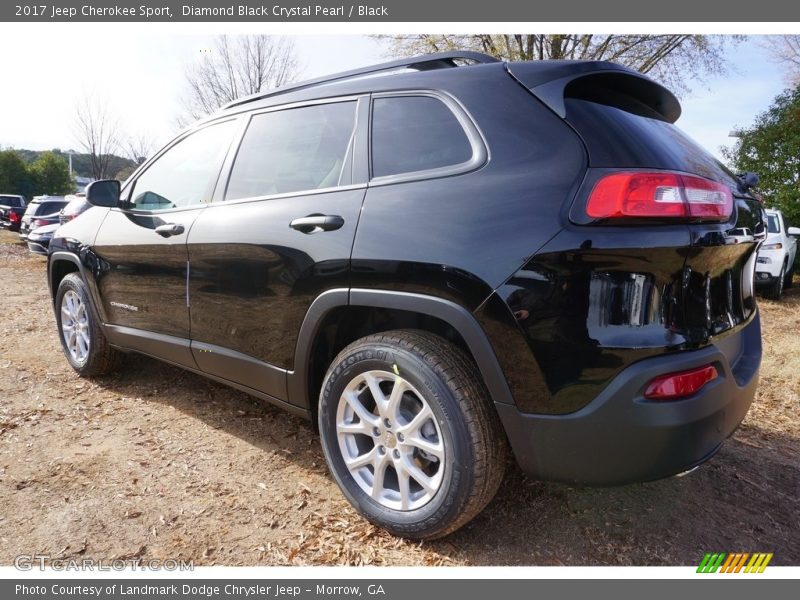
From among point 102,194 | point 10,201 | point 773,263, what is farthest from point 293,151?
point 10,201

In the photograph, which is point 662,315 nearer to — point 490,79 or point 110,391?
point 490,79

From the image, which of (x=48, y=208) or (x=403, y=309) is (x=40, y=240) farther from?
(x=403, y=309)

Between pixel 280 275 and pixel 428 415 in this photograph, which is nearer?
pixel 428 415

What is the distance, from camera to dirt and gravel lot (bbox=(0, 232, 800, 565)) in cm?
222

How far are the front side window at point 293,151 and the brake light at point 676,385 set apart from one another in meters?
1.53

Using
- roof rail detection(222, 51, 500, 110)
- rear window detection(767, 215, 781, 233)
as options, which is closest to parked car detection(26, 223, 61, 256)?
roof rail detection(222, 51, 500, 110)

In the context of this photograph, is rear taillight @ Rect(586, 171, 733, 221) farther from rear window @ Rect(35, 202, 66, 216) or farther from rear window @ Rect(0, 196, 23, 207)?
rear window @ Rect(0, 196, 23, 207)

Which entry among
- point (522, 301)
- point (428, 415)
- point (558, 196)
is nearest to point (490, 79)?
point (558, 196)

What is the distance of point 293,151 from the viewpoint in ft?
9.09

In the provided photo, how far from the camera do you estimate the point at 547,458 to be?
1.91m

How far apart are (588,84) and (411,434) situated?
152cm

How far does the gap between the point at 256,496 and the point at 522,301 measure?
1624 mm

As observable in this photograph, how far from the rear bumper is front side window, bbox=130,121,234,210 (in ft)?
7.19

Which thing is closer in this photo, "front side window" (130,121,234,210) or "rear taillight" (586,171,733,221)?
"rear taillight" (586,171,733,221)
